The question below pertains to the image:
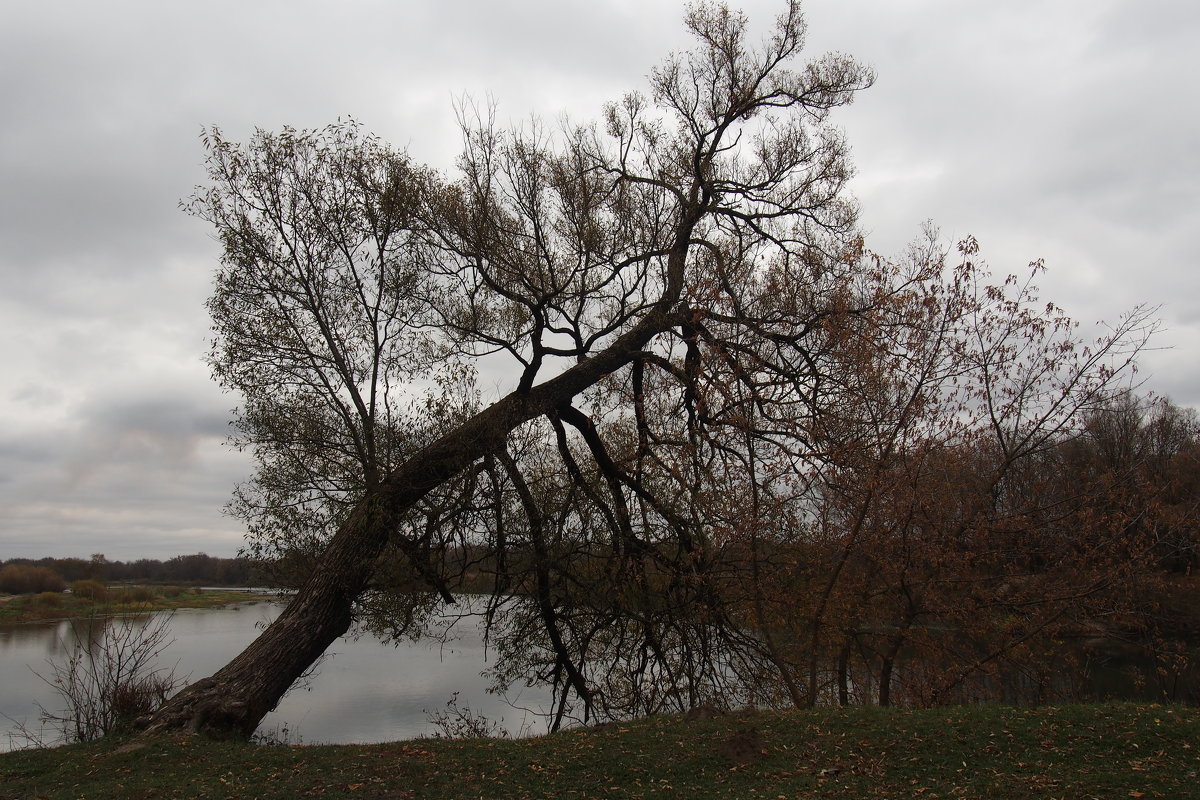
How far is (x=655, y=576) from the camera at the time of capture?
1111cm

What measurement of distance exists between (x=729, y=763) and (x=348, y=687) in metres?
16.2

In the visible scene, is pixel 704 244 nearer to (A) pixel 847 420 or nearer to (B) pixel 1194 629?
(A) pixel 847 420

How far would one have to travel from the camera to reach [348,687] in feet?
65.2

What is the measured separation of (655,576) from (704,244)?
552 centimetres

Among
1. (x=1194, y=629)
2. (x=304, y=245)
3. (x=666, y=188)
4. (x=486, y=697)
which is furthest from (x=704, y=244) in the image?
(x=1194, y=629)

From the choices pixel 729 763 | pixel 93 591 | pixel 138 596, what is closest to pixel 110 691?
pixel 93 591

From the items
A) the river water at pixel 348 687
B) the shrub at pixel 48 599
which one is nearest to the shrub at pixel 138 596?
the river water at pixel 348 687

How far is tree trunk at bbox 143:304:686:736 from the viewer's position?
8383 millimetres

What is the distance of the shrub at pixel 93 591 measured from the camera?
411 inches

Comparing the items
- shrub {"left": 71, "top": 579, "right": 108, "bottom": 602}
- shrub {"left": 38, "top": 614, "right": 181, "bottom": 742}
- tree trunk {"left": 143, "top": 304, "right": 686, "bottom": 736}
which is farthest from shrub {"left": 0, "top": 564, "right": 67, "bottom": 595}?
tree trunk {"left": 143, "top": 304, "right": 686, "bottom": 736}

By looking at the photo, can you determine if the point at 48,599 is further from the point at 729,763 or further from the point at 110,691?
the point at 729,763

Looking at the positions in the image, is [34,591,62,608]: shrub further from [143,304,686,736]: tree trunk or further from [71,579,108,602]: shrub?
[143,304,686,736]: tree trunk

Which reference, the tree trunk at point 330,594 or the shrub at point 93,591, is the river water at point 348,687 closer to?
the shrub at point 93,591

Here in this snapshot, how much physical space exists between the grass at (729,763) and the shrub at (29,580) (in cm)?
2695
